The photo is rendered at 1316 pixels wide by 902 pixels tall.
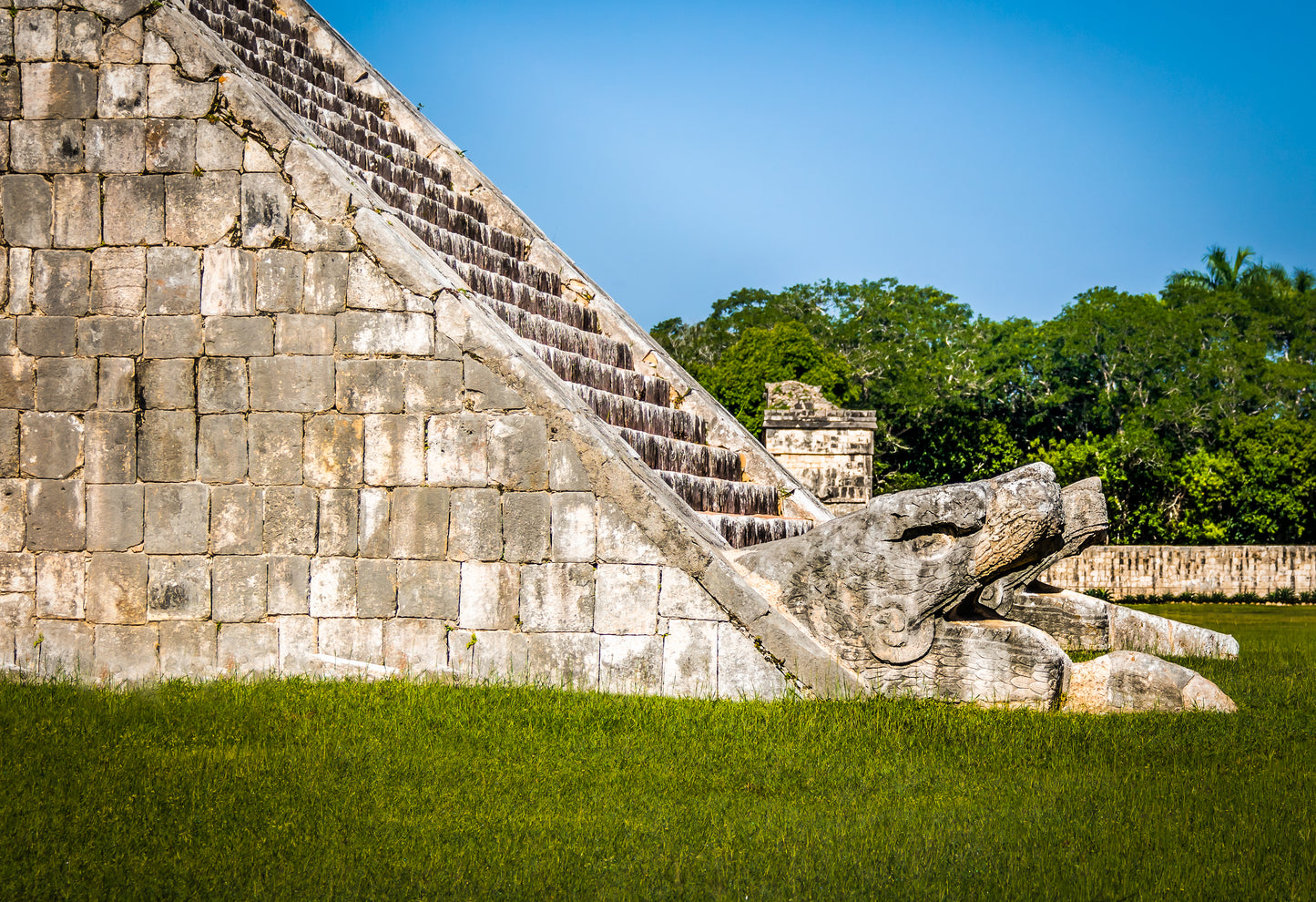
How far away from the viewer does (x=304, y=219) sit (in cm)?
723

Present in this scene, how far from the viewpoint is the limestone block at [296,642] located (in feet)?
23.1

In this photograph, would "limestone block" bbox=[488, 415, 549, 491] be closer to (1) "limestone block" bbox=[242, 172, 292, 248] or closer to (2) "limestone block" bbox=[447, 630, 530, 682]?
(2) "limestone block" bbox=[447, 630, 530, 682]

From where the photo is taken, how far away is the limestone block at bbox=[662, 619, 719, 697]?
21.2 feet

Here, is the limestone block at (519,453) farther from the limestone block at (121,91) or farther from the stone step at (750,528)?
the limestone block at (121,91)

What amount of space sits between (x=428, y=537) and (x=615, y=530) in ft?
4.01

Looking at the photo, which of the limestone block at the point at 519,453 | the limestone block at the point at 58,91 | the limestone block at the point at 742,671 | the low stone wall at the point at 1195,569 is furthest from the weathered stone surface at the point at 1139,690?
the low stone wall at the point at 1195,569

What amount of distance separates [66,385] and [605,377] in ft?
12.5

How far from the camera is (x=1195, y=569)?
67.1 ft

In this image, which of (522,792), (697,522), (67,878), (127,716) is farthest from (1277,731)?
(127,716)

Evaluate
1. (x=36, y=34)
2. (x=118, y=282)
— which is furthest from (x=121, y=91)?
(x=118, y=282)

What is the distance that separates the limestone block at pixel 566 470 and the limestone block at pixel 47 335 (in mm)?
3335

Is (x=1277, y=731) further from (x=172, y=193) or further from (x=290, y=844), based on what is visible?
(x=172, y=193)

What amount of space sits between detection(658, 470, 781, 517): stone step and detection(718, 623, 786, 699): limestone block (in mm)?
1617

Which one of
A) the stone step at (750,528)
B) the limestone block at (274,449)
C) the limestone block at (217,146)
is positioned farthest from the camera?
the stone step at (750,528)
